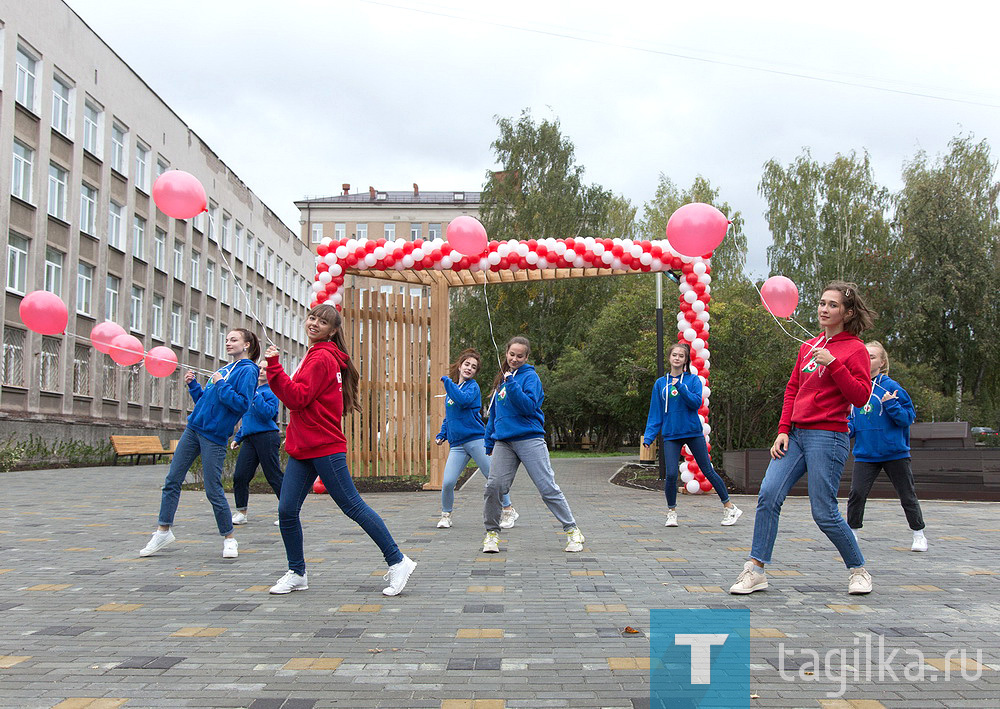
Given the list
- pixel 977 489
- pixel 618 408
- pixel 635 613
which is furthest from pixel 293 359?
pixel 635 613

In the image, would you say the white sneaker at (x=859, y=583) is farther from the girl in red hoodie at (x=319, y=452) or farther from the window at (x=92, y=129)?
the window at (x=92, y=129)

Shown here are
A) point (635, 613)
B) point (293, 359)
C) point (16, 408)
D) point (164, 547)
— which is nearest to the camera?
point (635, 613)

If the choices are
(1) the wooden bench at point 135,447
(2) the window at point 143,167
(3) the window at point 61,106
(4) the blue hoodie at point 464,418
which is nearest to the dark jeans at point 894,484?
(4) the blue hoodie at point 464,418

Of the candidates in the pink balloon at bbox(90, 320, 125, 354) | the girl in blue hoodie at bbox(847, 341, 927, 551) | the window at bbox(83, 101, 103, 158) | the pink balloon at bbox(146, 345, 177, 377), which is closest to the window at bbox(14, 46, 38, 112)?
the window at bbox(83, 101, 103, 158)

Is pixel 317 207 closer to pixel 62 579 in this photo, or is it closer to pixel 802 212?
pixel 802 212

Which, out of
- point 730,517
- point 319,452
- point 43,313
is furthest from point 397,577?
point 730,517

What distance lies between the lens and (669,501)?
9.27 meters

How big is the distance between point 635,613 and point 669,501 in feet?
14.5

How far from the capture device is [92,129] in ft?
98.0

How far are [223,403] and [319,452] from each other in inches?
81.4

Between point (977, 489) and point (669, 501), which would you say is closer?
point (669, 501)

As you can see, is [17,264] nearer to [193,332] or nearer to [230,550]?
[193,332]

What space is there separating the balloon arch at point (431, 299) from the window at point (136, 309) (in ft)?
70.4

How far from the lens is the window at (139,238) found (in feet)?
108
